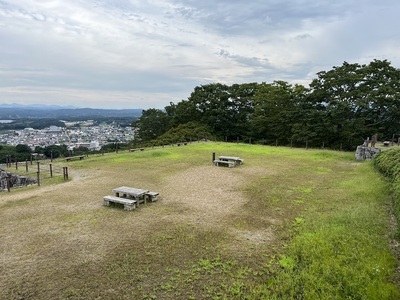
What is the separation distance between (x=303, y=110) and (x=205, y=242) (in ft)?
83.4

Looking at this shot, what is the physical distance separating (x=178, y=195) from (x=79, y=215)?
11.7 feet

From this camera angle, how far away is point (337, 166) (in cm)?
1568

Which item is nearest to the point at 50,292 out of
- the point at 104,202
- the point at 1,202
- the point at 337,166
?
the point at 104,202

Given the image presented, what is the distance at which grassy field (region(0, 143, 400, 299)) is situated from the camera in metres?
4.86

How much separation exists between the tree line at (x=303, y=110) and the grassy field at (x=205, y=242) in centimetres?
1551

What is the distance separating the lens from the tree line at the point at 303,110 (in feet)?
82.7

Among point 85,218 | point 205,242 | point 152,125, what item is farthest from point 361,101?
point 152,125

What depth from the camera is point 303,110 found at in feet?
93.9

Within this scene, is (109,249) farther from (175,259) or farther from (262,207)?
(262,207)

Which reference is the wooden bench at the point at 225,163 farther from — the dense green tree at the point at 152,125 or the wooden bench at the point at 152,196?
the dense green tree at the point at 152,125

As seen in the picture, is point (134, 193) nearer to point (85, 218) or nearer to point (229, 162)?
point (85, 218)

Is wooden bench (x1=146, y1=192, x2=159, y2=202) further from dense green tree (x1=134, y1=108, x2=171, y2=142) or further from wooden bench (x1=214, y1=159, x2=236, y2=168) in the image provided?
dense green tree (x1=134, y1=108, x2=171, y2=142)

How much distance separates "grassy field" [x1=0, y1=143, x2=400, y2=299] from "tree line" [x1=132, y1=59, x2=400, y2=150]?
15.5 meters

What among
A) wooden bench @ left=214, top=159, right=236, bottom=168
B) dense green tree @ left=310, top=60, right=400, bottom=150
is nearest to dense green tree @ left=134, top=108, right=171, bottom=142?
dense green tree @ left=310, top=60, right=400, bottom=150
